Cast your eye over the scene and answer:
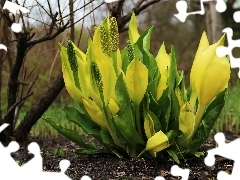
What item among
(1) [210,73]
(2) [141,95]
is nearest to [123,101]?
(2) [141,95]

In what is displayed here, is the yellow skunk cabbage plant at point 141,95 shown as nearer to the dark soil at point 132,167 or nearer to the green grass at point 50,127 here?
the dark soil at point 132,167

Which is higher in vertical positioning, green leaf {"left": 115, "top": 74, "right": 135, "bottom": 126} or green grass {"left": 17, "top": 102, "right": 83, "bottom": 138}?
green grass {"left": 17, "top": 102, "right": 83, "bottom": 138}

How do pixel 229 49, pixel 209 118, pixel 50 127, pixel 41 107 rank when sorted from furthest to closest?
pixel 50 127 → pixel 41 107 → pixel 209 118 → pixel 229 49

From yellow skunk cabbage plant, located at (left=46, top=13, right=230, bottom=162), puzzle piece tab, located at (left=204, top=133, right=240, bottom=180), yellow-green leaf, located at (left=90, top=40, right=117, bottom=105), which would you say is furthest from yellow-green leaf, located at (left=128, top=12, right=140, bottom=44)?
puzzle piece tab, located at (left=204, top=133, right=240, bottom=180)

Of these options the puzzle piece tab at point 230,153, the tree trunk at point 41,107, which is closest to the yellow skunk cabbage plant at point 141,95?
the puzzle piece tab at point 230,153

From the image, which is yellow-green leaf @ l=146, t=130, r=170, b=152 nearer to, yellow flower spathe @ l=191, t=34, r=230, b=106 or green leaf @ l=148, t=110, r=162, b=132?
green leaf @ l=148, t=110, r=162, b=132

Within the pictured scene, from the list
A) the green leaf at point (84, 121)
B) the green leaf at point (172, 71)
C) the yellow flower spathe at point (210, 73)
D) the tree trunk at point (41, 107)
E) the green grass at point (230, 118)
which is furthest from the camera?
the green grass at point (230, 118)

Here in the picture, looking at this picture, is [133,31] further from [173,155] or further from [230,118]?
[230,118]

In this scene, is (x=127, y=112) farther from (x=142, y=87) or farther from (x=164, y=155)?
(x=164, y=155)
